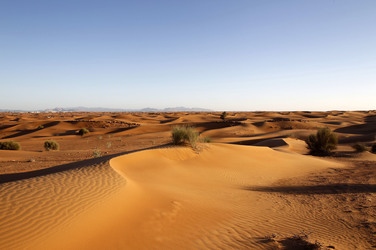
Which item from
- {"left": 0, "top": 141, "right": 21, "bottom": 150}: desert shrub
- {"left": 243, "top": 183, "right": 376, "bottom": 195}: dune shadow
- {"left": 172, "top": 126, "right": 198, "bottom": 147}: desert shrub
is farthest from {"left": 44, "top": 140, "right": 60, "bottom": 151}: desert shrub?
{"left": 243, "top": 183, "right": 376, "bottom": 195}: dune shadow

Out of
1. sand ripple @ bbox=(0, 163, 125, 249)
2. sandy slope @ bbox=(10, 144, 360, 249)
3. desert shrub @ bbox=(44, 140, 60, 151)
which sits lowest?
desert shrub @ bbox=(44, 140, 60, 151)

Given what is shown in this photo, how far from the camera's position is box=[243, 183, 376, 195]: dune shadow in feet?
23.0

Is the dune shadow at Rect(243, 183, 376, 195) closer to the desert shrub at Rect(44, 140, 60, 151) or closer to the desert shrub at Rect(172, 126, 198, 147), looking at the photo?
the desert shrub at Rect(172, 126, 198, 147)

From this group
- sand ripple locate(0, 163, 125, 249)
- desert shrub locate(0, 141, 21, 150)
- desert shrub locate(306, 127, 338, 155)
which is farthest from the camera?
desert shrub locate(306, 127, 338, 155)

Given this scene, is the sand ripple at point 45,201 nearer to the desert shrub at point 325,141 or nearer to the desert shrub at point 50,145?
the desert shrub at point 50,145

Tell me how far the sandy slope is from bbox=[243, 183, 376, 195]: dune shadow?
0.56 m

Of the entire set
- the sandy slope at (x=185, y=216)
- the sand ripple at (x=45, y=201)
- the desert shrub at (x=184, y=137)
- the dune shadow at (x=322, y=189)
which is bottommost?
the dune shadow at (x=322, y=189)

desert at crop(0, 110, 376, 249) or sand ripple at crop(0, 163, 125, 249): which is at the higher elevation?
sand ripple at crop(0, 163, 125, 249)

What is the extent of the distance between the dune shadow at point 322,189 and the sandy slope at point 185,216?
0.56m

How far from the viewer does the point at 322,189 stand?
7.33 meters

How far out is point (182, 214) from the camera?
15.2 ft

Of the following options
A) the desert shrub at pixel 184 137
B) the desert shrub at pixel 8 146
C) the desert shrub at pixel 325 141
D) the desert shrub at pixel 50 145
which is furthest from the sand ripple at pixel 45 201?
the desert shrub at pixel 325 141

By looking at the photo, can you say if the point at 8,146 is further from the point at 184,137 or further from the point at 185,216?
the point at 185,216

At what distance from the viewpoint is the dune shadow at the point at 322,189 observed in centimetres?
702
